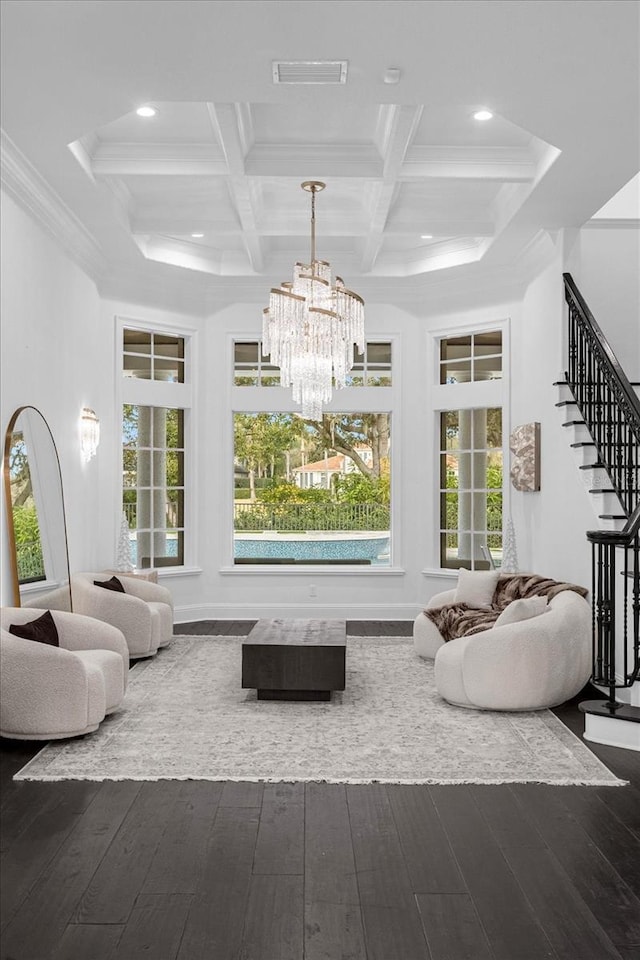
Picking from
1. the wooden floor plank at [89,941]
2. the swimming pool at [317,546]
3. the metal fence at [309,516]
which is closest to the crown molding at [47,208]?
the metal fence at [309,516]

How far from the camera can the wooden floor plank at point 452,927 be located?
2418 mm

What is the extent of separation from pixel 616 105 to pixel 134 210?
156 inches

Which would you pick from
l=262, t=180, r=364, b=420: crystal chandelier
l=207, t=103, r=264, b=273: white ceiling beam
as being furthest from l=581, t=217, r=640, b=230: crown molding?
l=207, t=103, r=264, b=273: white ceiling beam

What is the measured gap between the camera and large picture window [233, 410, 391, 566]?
8.84m

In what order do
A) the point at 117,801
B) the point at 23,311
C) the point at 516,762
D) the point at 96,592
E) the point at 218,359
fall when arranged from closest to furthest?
the point at 117,801 < the point at 516,762 < the point at 23,311 < the point at 96,592 < the point at 218,359

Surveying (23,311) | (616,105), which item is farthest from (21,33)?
(616,105)

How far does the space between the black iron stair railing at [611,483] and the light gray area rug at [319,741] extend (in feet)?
1.92

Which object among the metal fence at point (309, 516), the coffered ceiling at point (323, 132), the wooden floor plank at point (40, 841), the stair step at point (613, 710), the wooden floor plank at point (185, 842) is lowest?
the wooden floor plank at point (185, 842)

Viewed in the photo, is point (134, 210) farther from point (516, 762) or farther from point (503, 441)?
point (516, 762)

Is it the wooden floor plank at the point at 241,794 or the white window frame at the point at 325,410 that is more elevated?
the white window frame at the point at 325,410

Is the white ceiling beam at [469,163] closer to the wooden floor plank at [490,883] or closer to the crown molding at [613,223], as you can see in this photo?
the crown molding at [613,223]

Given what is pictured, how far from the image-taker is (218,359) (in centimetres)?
872

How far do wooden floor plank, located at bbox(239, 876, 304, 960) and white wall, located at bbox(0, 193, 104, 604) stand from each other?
9.99 ft

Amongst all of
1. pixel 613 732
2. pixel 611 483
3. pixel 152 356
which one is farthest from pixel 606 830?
pixel 152 356
